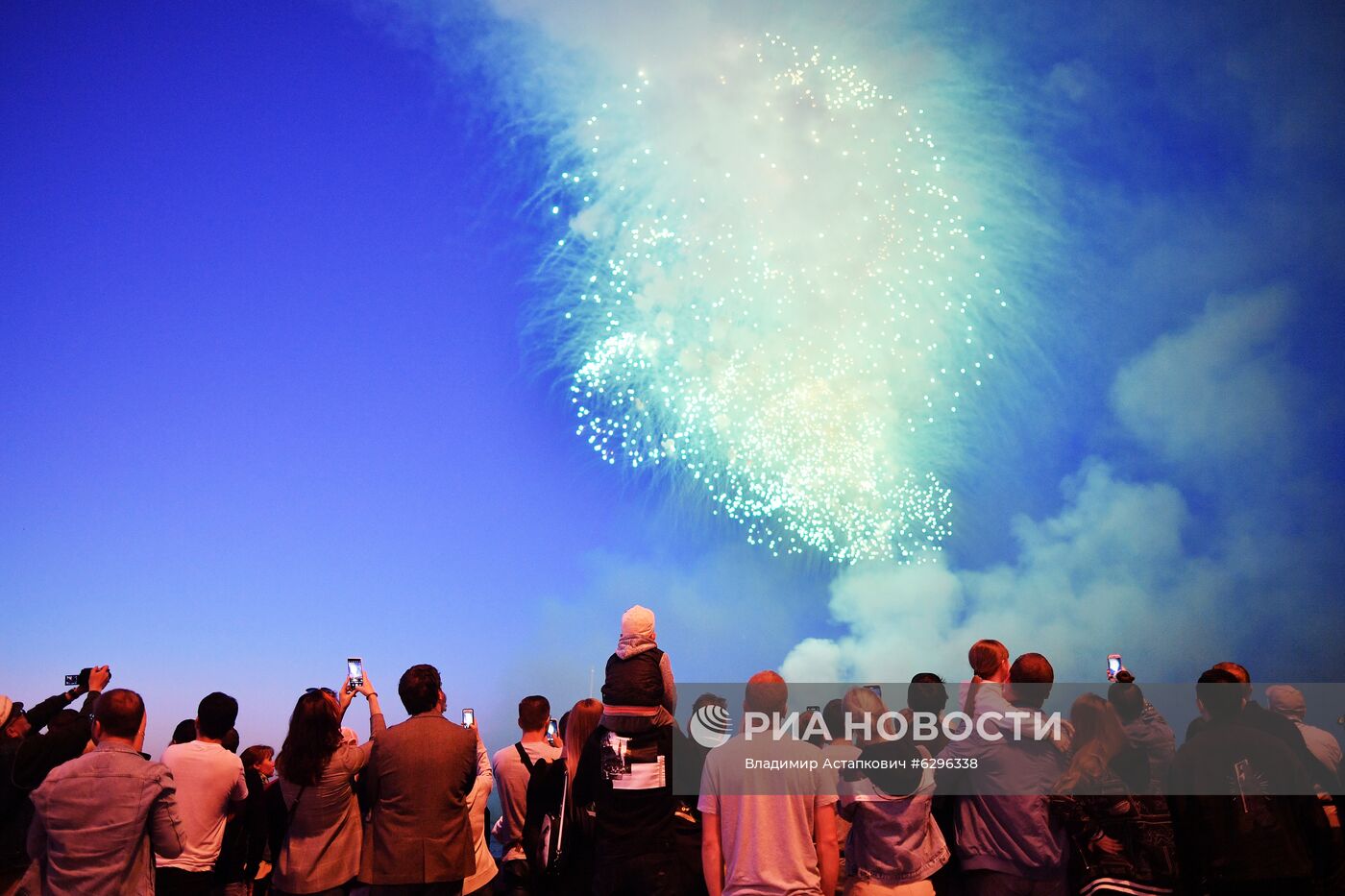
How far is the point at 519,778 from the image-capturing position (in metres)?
6.32

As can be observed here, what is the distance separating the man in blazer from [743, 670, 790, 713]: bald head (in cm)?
168

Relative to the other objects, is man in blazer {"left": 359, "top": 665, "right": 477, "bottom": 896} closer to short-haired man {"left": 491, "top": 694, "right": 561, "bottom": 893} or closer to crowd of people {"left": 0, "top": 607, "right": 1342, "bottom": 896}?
crowd of people {"left": 0, "top": 607, "right": 1342, "bottom": 896}

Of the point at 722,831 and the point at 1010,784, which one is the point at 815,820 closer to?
the point at 722,831

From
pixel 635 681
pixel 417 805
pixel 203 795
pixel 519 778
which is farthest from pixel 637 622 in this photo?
pixel 203 795

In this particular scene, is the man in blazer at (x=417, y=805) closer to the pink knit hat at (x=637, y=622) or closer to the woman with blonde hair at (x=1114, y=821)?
the pink knit hat at (x=637, y=622)

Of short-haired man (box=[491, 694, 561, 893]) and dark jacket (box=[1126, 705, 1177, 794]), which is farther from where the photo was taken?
short-haired man (box=[491, 694, 561, 893])

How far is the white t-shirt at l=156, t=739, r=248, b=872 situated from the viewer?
5.13 meters

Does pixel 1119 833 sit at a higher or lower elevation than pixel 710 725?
lower

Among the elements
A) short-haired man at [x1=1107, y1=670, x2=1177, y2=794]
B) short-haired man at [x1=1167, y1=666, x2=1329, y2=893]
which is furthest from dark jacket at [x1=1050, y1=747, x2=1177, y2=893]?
short-haired man at [x1=1107, y1=670, x2=1177, y2=794]

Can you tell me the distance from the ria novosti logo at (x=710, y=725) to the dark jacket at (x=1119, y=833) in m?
1.86

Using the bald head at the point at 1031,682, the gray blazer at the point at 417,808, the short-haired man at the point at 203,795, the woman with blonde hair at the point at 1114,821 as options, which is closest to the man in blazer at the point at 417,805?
the gray blazer at the point at 417,808

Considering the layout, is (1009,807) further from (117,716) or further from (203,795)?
(117,716)

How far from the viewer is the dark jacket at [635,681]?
193 inches

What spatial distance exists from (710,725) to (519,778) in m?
1.71
